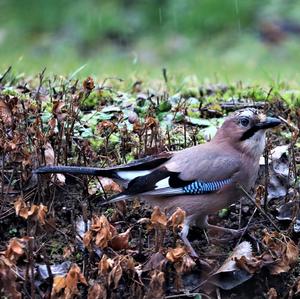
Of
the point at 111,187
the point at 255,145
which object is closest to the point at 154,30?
the point at 111,187

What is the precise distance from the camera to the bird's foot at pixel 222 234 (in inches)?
193

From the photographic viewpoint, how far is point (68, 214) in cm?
502

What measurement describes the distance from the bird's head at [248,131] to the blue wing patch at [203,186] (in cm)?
28

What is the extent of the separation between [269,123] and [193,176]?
521mm

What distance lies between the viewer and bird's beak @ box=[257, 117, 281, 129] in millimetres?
4938

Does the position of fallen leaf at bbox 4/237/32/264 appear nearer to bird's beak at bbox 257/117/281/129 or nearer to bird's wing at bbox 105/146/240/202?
bird's wing at bbox 105/146/240/202

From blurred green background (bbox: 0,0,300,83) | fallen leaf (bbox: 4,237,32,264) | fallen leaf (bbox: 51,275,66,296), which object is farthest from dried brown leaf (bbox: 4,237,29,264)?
blurred green background (bbox: 0,0,300,83)

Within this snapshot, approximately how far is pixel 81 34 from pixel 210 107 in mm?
8678

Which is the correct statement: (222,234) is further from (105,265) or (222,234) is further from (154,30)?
(154,30)

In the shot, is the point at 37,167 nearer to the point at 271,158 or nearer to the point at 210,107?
the point at 271,158

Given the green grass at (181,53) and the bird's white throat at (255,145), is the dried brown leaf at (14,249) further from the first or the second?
the green grass at (181,53)

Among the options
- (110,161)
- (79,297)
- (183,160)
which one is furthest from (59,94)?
(79,297)

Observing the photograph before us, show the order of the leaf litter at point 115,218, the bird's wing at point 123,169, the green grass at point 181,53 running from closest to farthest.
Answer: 1. the leaf litter at point 115,218
2. the bird's wing at point 123,169
3. the green grass at point 181,53

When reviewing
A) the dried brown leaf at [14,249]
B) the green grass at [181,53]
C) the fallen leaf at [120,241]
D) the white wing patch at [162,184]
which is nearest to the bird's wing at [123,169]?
the white wing patch at [162,184]
